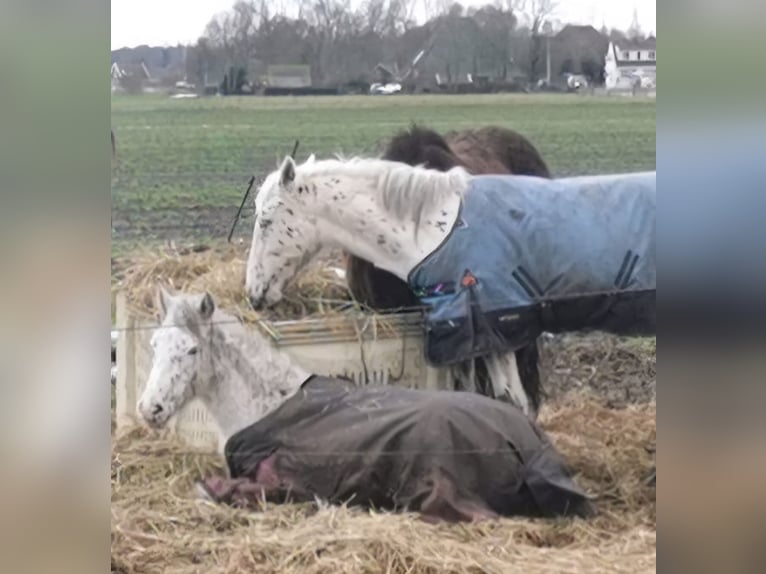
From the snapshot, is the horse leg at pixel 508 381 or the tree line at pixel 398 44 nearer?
the tree line at pixel 398 44

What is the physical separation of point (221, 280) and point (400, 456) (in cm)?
66

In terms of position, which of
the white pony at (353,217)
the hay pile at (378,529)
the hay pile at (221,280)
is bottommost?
the hay pile at (378,529)

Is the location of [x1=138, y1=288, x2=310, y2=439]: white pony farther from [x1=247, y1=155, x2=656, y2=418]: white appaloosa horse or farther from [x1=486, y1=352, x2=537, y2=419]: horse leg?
[x1=486, y1=352, x2=537, y2=419]: horse leg

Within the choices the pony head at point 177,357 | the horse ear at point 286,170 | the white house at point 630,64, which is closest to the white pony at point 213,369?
the pony head at point 177,357

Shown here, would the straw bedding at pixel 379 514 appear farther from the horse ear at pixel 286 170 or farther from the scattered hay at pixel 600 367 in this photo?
the horse ear at pixel 286 170

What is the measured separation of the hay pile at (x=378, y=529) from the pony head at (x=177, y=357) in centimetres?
10

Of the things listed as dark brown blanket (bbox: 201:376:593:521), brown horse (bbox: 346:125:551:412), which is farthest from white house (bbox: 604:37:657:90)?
dark brown blanket (bbox: 201:376:593:521)

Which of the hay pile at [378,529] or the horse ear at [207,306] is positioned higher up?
the horse ear at [207,306]

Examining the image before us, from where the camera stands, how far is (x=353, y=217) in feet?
9.07

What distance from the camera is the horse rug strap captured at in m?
2.73

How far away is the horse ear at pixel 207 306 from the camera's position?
2764mm
